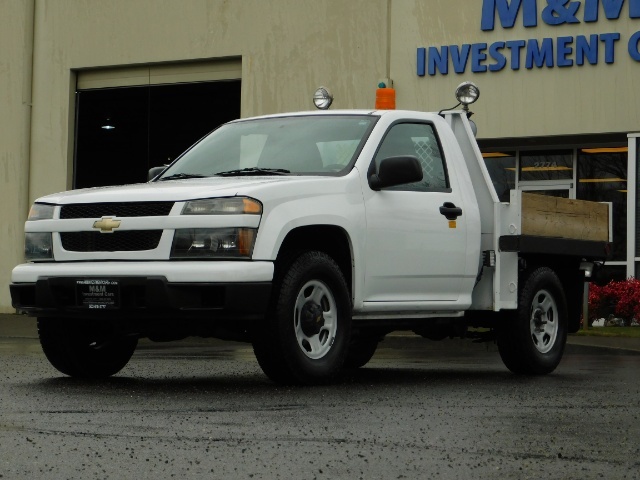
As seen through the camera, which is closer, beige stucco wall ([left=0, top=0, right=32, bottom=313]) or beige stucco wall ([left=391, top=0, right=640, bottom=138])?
beige stucco wall ([left=391, top=0, right=640, bottom=138])

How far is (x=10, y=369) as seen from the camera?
10734 mm

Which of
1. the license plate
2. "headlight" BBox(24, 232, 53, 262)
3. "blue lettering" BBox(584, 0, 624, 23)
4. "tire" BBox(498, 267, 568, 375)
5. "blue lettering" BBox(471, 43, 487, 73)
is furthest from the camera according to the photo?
"blue lettering" BBox(471, 43, 487, 73)

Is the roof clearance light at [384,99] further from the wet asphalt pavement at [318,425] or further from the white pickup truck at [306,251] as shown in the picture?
the wet asphalt pavement at [318,425]

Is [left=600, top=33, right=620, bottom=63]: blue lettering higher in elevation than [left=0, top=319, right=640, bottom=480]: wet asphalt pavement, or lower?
higher

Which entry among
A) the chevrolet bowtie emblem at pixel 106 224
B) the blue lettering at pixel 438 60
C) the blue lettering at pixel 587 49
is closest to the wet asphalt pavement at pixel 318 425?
the chevrolet bowtie emblem at pixel 106 224

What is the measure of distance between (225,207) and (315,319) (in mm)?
982

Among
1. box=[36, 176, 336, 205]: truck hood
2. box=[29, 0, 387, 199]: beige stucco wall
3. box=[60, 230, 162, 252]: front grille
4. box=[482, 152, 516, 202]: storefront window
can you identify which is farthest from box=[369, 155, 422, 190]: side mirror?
box=[482, 152, 516, 202]: storefront window

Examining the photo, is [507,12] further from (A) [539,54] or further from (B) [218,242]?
(B) [218,242]

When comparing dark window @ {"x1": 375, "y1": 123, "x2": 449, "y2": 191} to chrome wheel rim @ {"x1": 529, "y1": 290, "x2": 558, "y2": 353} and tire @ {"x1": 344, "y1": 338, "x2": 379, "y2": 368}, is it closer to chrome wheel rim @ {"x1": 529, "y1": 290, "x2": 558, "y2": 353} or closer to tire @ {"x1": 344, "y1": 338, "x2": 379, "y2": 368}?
chrome wheel rim @ {"x1": 529, "y1": 290, "x2": 558, "y2": 353}

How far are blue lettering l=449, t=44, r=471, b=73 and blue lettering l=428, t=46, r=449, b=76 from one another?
10cm

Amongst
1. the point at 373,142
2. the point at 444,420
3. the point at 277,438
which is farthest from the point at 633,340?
the point at 277,438

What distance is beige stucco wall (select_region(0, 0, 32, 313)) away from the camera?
1016 inches

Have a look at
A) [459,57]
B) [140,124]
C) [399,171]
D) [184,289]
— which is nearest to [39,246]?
[184,289]

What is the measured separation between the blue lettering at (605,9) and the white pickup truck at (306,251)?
1002cm
